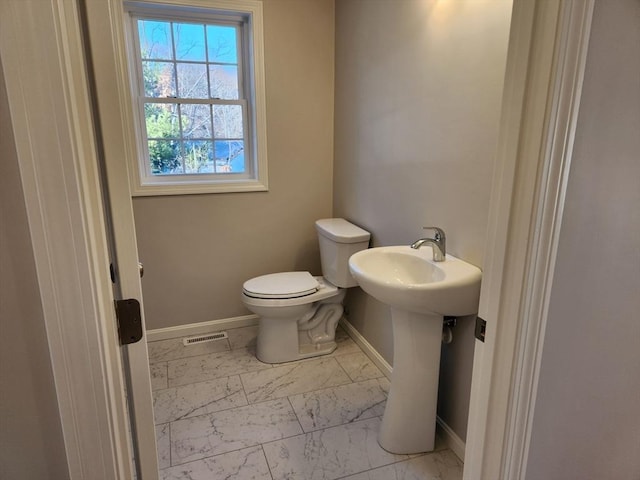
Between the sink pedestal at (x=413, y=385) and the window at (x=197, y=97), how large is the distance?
150cm

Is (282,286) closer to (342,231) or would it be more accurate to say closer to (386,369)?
(342,231)

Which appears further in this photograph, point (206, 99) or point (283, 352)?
point (206, 99)


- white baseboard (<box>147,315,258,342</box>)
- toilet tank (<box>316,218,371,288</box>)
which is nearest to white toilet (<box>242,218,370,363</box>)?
toilet tank (<box>316,218,371,288</box>)

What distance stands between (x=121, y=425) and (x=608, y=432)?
4.00 ft

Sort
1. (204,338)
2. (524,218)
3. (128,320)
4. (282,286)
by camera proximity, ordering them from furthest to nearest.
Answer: (204,338), (282,286), (524,218), (128,320)

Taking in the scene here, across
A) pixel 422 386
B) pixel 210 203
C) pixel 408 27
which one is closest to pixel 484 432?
pixel 422 386

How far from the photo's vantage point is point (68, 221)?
0.57m

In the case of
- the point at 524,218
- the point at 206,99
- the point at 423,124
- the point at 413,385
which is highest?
the point at 206,99

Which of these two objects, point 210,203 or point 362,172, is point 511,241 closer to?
point 362,172

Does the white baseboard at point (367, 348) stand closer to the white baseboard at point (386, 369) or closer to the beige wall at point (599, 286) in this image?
the white baseboard at point (386, 369)

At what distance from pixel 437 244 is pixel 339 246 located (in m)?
0.83

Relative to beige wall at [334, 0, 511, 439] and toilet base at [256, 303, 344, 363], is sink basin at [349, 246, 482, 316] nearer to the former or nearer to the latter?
beige wall at [334, 0, 511, 439]

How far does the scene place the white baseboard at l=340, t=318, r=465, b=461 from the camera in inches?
69.5

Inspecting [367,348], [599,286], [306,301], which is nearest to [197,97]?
[306,301]
